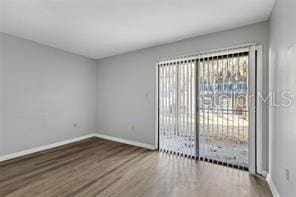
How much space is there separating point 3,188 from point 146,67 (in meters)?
3.35

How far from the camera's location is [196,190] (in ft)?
7.43

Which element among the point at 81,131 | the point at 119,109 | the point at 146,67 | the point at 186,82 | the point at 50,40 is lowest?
the point at 81,131

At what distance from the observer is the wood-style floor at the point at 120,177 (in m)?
2.22

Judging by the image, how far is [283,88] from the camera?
1.89m

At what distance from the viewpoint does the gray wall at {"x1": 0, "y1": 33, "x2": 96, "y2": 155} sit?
337 cm

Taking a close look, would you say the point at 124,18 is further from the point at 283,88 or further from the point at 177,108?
the point at 283,88

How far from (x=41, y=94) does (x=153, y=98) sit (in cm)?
264

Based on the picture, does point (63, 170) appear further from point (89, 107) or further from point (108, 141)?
point (89, 107)

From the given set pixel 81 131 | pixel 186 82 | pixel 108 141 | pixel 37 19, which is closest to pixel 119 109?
pixel 108 141

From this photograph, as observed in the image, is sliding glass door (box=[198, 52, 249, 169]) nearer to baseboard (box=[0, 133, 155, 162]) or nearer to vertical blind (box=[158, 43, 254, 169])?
vertical blind (box=[158, 43, 254, 169])

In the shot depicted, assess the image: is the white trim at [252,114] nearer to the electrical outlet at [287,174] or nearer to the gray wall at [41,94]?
the electrical outlet at [287,174]

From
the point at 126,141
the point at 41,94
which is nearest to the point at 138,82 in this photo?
the point at 126,141

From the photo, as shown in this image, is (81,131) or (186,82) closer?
(186,82)

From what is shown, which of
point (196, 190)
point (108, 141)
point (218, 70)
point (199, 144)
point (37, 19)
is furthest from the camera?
point (108, 141)
